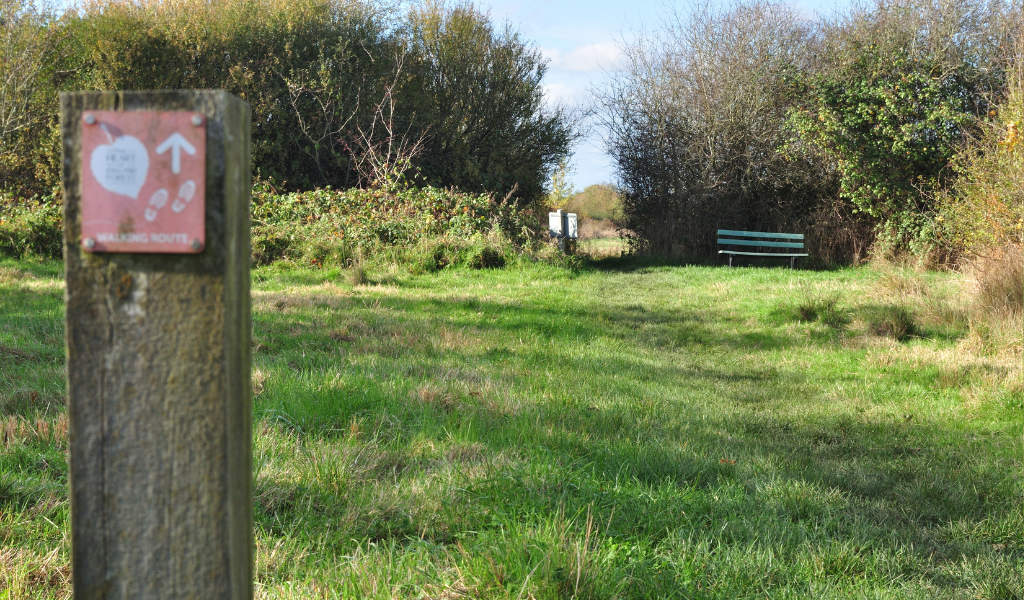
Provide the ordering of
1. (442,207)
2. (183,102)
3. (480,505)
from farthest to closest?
(442,207) → (480,505) → (183,102)

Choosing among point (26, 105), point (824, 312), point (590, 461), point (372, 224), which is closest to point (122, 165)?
point (590, 461)

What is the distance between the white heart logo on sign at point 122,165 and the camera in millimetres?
1225

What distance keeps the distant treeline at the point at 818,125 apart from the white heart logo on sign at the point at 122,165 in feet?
42.3

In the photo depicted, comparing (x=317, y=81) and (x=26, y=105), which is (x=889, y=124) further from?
(x=26, y=105)

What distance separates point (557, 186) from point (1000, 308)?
28672mm

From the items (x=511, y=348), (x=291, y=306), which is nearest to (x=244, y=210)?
(x=511, y=348)

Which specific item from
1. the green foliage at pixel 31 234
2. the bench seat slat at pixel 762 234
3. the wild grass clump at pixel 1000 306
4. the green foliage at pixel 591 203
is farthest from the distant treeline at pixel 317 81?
the green foliage at pixel 591 203

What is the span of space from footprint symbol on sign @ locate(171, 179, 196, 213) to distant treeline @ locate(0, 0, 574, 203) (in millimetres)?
13213

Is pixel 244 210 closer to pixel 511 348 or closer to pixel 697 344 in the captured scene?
pixel 511 348

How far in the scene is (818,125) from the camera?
15438 millimetres

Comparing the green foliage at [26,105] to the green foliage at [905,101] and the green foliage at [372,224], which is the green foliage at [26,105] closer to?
the green foliage at [372,224]

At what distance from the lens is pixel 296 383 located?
4199 millimetres

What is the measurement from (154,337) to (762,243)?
1616 cm

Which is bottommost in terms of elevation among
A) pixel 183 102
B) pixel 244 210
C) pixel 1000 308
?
pixel 1000 308
